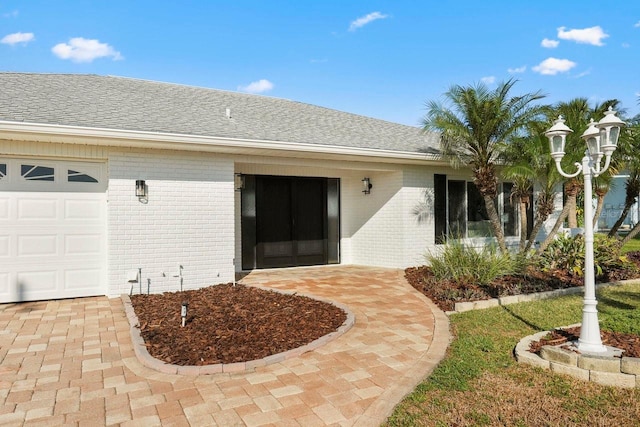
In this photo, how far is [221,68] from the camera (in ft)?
44.7

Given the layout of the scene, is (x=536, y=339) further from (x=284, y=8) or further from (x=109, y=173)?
(x=284, y=8)

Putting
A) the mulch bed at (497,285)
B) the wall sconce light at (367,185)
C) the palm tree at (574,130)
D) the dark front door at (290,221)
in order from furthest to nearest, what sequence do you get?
the wall sconce light at (367,185), the dark front door at (290,221), the palm tree at (574,130), the mulch bed at (497,285)

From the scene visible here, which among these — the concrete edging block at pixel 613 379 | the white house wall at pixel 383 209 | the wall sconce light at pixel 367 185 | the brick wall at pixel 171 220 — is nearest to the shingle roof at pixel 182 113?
the brick wall at pixel 171 220

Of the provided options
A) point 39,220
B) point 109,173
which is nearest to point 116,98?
point 109,173

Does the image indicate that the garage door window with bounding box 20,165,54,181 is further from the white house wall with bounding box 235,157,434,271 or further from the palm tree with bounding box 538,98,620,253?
the palm tree with bounding box 538,98,620,253

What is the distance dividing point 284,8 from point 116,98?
524 centimetres

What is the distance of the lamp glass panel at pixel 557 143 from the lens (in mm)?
4387

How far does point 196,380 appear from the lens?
369cm

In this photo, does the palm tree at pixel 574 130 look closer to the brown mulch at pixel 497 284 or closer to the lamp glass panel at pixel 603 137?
the brown mulch at pixel 497 284

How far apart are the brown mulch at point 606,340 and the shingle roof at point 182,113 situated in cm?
564

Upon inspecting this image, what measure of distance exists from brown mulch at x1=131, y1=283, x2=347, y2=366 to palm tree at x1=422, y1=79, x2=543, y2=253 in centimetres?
499

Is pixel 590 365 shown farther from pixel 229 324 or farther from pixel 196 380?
pixel 229 324

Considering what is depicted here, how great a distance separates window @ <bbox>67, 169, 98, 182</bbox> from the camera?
7246mm

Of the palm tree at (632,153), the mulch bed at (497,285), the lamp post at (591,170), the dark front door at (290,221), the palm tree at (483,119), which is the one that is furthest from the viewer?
the dark front door at (290,221)
